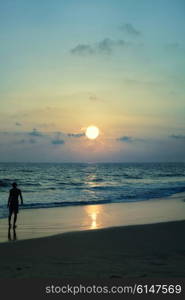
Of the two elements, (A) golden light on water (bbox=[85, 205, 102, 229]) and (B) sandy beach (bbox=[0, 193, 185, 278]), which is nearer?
(B) sandy beach (bbox=[0, 193, 185, 278])

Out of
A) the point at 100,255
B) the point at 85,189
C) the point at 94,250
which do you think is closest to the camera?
the point at 100,255

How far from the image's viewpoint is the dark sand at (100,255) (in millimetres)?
7383

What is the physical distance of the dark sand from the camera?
24.2 ft

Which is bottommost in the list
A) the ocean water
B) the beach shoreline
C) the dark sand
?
the dark sand

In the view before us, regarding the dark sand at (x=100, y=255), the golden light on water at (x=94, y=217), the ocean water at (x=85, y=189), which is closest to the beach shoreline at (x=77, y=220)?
the golden light on water at (x=94, y=217)

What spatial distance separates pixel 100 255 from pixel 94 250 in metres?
0.69

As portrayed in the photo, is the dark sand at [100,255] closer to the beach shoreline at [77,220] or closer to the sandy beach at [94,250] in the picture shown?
the sandy beach at [94,250]

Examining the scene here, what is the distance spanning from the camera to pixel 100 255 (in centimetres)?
913

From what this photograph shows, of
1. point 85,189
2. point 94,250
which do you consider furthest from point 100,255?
point 85,189

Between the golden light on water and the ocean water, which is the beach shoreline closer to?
the golden light on water

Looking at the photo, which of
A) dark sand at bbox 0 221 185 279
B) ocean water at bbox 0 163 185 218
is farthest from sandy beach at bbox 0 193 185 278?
ocean water at bbox 0 163 185 218

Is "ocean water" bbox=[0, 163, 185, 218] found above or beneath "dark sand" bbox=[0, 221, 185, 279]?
above

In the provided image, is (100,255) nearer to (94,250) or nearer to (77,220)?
(94,250)

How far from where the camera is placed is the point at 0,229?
13.3m
